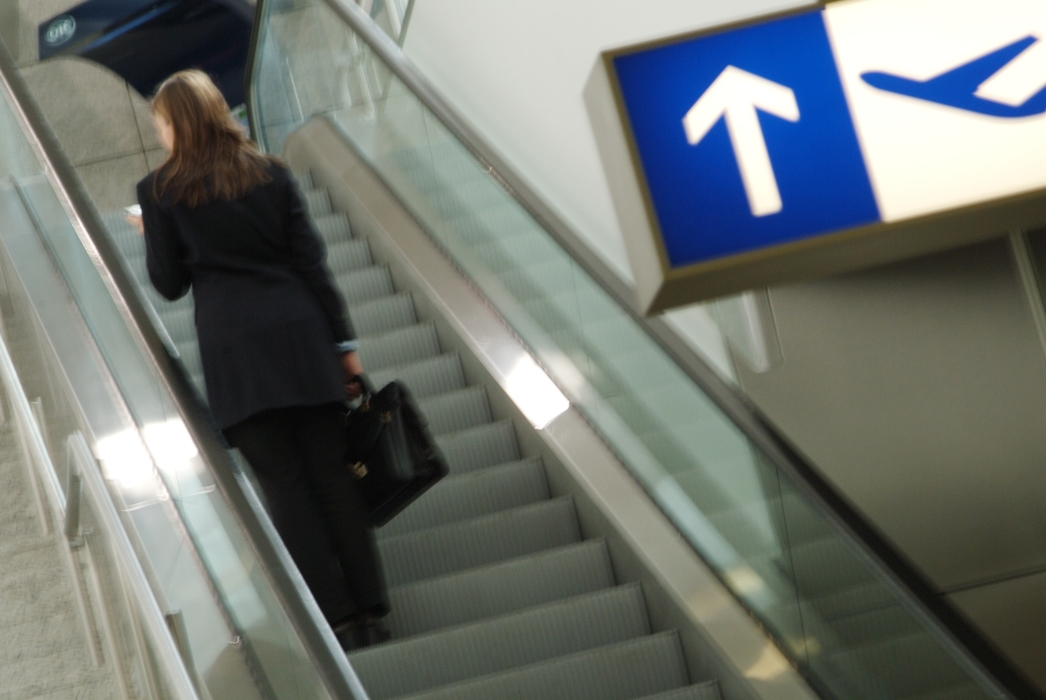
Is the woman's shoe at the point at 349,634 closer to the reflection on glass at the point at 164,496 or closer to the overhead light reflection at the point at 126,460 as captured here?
the reflection on glass at the point at 164,496

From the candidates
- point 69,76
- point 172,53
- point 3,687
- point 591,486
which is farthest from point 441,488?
point 172,53

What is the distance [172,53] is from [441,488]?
10.6 m

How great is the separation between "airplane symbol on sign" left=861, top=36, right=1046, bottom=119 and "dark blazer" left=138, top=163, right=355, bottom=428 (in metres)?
2.04

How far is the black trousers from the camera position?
11.9 feet

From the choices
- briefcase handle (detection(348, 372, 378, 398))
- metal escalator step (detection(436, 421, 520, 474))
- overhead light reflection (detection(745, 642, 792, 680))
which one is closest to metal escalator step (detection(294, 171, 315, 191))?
metal escalator step (detection(436, 421, 520, 474))

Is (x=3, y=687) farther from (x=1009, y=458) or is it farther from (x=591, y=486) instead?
(x=1009, y=458)

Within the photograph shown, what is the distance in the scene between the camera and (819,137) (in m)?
2.00

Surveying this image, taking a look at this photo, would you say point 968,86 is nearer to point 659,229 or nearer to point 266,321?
point 659,229

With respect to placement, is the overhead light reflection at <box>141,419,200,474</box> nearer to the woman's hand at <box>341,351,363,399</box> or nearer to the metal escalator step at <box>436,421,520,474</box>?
the woman's hand at <box>341,351,363,399</box>

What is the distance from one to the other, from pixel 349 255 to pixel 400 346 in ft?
3.64

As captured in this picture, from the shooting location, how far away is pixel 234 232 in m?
3.65

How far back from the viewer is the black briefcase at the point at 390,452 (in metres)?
3.81

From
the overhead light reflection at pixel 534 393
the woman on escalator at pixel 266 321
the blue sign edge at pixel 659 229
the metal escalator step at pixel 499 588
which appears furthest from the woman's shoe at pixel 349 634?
the blue sign edge at pixel 659 229

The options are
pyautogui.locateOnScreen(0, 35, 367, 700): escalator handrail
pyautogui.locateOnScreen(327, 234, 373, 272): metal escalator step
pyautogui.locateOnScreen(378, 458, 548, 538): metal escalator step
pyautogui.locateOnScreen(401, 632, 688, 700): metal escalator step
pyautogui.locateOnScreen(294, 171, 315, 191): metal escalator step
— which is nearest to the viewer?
pyautogui.locateOnScreen(0, 35, 367, 700): escalator handrail
